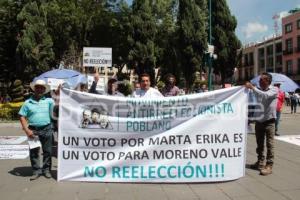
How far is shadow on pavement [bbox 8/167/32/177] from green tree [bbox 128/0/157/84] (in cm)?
2955

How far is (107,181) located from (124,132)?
0.82m

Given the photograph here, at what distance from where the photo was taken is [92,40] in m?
40.4

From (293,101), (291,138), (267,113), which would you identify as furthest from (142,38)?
(267,113)

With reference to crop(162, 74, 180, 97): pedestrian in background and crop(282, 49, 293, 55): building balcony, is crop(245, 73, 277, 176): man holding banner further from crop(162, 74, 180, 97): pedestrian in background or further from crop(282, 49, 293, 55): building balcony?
crop(282, 49, 293, 55): building balcony

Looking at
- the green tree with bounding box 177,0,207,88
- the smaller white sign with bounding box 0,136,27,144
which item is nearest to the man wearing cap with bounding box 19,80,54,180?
the smaller white sign with bounding box 0,136,27,144

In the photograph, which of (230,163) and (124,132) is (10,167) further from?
(230,163)

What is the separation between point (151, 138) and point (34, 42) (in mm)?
27827

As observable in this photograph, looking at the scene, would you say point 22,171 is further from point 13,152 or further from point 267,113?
point 267,113

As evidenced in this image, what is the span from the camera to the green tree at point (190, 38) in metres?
40.9

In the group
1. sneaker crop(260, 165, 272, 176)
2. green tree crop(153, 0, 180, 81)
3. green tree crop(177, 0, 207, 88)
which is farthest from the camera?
green tree crop(153, 0, 180, 81)

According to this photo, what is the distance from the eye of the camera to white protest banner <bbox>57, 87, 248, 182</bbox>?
26.0 feet

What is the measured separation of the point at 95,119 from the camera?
8.12 m

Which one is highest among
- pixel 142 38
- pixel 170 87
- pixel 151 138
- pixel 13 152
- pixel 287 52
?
pixel 287 52

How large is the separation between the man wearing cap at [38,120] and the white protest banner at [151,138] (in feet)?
1.29
